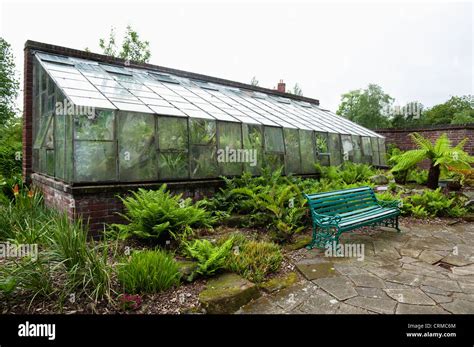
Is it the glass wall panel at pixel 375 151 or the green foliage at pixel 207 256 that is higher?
the glass wall panel at pixel 375 151

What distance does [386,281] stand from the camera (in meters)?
3.56

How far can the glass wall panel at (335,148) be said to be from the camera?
1009 centimetres

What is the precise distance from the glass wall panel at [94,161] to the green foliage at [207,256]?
2.45m

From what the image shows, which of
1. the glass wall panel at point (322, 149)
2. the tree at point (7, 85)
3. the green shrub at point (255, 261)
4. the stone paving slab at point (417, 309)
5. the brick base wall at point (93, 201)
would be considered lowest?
the stone paving slab at point (417, 309)

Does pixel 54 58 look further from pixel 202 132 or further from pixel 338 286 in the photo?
pixel 338 286

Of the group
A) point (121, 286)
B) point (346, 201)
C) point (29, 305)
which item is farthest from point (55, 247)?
point (346, 201)

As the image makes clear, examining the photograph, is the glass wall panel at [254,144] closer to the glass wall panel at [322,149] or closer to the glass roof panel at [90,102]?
the glass wall panel at [322,149]

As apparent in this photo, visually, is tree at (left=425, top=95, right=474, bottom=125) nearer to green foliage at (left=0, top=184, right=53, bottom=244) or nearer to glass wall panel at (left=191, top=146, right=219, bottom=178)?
glass wall panel at (left=191, top=146, right=219, bottom=178)

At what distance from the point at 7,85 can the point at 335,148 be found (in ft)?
64.3

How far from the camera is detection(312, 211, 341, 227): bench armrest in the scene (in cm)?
458

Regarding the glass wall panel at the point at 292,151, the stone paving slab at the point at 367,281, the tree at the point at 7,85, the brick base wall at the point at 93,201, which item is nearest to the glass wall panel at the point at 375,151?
the glass wall panel at the point at 292,151

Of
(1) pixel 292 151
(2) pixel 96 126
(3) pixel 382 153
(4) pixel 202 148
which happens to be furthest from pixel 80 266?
(3) pixel 382 153

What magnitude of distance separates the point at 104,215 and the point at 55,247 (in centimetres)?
192

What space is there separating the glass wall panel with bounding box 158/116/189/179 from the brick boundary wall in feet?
43.7
